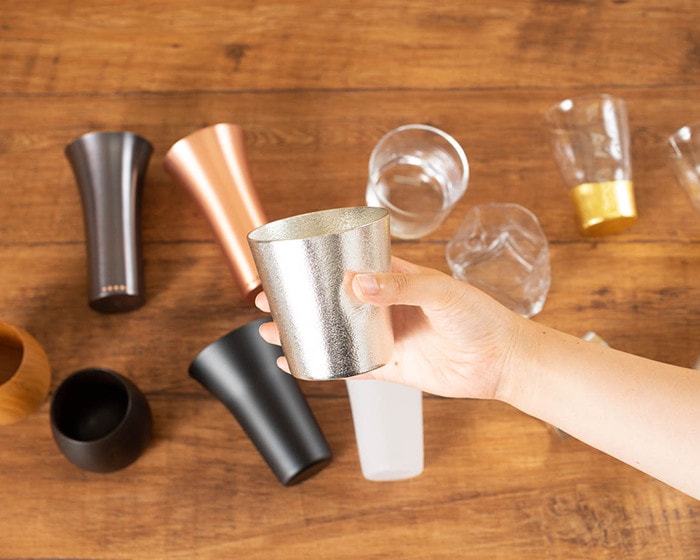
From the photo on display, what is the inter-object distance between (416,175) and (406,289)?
1.18 ft

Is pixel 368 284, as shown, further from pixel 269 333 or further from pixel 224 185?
pixel 224 185

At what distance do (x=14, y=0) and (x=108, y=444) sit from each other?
2.10 feet

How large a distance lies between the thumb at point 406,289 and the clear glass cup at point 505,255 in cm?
24

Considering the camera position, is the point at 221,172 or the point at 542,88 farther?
the point at 542,88

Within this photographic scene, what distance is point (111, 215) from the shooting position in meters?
0.81

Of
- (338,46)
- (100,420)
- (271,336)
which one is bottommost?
(100,420)

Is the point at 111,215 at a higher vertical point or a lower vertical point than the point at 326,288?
lower

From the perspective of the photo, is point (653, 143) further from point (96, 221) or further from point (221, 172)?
point (96, 221)

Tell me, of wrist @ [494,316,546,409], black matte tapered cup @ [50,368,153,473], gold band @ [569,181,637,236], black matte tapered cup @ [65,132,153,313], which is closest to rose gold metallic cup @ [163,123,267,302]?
black matte tapered cup @ [65,132,153,313]

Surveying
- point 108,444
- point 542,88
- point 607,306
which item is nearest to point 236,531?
point 108,444

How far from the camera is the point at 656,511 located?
2.55 feet

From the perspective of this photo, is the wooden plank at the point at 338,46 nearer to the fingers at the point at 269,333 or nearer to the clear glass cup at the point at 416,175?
the clear glass cup at the point at 416,175

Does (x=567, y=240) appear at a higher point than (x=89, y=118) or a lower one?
lower

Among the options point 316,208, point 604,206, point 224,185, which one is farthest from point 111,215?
point 604,206
